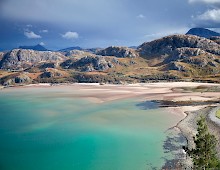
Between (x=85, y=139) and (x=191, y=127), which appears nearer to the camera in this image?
(x=85, y=139)

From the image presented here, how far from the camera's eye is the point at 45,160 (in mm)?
51375

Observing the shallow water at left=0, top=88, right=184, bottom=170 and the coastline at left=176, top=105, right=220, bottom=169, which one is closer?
the shallow water at left=0, top=88, right=184, bottom=170

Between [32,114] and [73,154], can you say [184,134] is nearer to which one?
[73,154]

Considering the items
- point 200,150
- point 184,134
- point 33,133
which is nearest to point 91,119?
point 33,133

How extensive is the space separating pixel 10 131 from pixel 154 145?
125 feet

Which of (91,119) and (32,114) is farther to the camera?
(32,114)

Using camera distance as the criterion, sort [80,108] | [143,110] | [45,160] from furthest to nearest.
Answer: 1. [80,108]
2. [143,110]
3. [45,160]

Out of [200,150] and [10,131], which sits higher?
[200,150]

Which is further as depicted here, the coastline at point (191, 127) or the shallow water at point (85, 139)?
the coastline at point (191, 127)

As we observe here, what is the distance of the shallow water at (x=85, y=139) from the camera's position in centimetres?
4953

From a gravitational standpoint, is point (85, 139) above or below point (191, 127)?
below

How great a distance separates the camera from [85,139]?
64.2 meters

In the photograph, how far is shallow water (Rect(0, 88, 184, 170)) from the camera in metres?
49.5

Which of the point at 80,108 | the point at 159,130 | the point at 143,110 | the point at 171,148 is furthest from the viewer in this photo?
the point at 80,108
